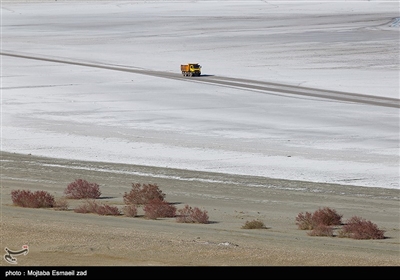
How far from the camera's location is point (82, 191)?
2369cm

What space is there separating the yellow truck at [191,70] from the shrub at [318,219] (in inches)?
1449

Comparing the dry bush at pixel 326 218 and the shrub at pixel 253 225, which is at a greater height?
the dry bush at pixel 326 218

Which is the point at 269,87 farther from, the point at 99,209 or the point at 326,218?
the point at 326,218

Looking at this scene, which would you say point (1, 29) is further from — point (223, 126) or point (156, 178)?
point (156, 178)

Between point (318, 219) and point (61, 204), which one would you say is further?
point (61, 204)

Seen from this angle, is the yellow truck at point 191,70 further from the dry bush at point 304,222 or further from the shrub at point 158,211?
the dry bush at point 304,222

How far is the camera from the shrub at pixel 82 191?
2366 cm

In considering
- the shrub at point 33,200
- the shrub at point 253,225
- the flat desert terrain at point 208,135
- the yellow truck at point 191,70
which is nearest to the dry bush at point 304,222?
the flat desert terrain at point 208,135

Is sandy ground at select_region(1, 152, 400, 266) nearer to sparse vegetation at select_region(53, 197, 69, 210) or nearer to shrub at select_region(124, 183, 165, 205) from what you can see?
sparse vegetation at select_region(53, 197, 69, 210)

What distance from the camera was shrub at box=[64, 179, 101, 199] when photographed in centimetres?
2366

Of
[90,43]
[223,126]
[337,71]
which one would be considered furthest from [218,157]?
[90,43]

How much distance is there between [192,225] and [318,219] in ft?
→ 9.01

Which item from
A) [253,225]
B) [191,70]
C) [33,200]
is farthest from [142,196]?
[191,70]
